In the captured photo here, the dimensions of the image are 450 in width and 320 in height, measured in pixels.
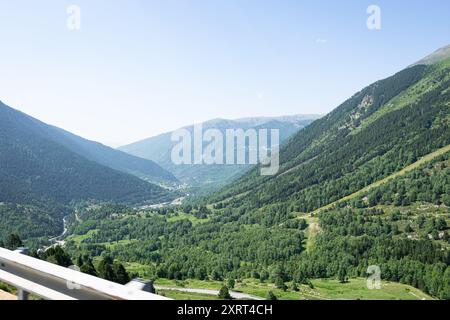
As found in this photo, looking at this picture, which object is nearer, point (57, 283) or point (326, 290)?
point (57, 283)

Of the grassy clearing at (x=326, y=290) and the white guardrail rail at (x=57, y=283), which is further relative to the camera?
the grassy clearing at (x=326, y=290)

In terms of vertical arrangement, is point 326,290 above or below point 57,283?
below

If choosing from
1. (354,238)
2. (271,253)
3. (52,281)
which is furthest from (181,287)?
(52,281)

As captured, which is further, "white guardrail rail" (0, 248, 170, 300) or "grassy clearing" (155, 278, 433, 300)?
"grassy clearing" (155, 278, 433, 300)

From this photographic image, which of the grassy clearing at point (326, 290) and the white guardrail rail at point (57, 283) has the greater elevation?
the white guardrail rail at point (57, 283)

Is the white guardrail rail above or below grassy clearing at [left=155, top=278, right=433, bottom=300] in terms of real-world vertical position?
above
